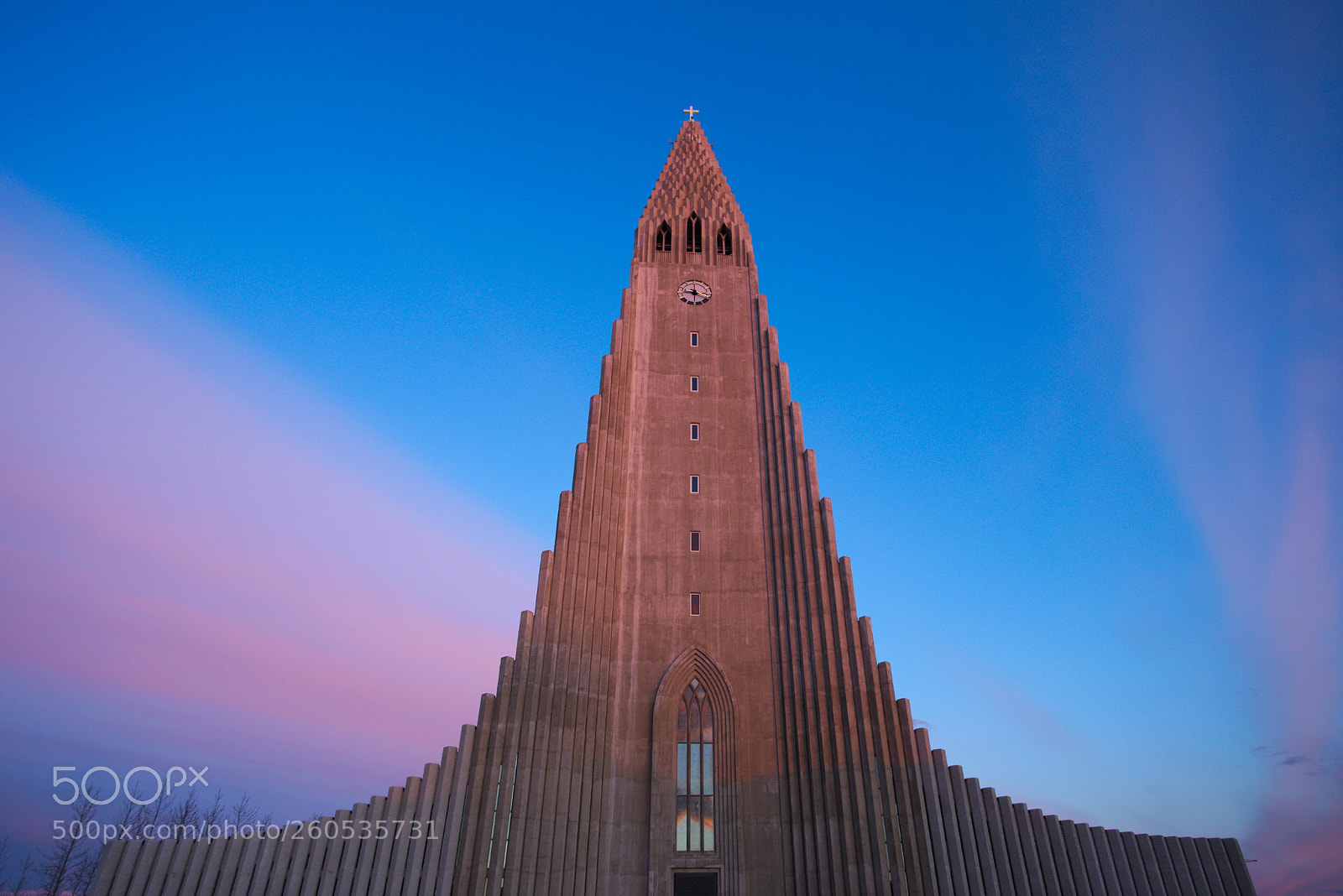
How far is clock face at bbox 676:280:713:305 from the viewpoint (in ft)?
121

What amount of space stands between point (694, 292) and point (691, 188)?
8.79m

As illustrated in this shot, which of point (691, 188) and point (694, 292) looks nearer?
point (694, 292)

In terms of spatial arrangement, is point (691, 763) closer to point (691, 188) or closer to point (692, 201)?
point (692, 201)

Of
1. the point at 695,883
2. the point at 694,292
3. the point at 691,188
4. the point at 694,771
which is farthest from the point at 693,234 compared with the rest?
the point at 695,883

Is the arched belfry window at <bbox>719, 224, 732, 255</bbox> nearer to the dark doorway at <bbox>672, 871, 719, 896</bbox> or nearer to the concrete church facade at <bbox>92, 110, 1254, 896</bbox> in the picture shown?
the concrete church facade at <bbox>92, 110, 1254, 896</bbox>

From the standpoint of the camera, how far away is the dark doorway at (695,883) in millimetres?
23469

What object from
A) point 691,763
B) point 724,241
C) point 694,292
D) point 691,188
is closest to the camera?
point 691,763

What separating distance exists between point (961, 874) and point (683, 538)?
48.9 ft

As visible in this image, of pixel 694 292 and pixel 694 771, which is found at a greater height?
pixel 694 292

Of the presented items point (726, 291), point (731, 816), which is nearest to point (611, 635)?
point (731, 816)

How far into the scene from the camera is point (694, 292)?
1464 inches

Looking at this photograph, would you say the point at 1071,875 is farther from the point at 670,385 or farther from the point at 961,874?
the point at 670,385

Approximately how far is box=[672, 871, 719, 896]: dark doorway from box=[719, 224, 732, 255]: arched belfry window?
96.8ft

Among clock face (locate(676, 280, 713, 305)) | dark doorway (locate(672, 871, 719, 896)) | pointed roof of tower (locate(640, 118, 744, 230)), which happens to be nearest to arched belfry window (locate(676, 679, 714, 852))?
dark doorway (locate(672, 871, 719, 896))
